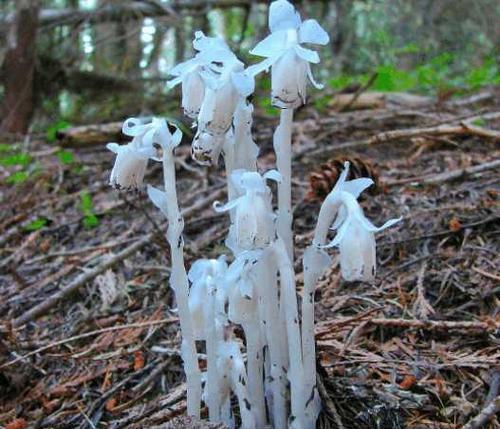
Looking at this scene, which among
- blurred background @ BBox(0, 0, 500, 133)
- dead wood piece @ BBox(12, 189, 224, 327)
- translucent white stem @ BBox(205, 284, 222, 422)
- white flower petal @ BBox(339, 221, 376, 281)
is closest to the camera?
white flower petal @ BBox(339, 221, 376, 281)

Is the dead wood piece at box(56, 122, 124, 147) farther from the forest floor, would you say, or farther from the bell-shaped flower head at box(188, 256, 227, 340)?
the bell-shaped flower head at box(188, 256, 227, 340)

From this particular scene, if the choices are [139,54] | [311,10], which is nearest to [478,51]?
[311,10]

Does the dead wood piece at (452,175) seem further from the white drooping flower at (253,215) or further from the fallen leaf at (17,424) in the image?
the fallen leaf at (17,424)

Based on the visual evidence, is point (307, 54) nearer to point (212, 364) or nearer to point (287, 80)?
point (287, 80)

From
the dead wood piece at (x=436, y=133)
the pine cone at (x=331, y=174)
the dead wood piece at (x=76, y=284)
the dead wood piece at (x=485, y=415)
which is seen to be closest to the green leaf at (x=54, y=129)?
the dead wood piece at (x=76, y=284)

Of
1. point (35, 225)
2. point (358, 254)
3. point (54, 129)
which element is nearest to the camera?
point (358, 254)

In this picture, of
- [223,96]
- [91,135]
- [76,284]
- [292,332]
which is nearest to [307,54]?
[223,96]

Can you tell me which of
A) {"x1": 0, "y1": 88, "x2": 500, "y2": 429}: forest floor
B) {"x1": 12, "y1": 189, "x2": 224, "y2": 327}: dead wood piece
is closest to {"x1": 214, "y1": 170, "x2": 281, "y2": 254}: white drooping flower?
{"x1": 0, "y1": 88, "x2": 500, "y2": 429}: forest floor

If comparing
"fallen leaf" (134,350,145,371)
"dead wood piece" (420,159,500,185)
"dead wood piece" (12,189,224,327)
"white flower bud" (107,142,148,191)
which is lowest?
"fallen leaf" (134,350,145,371)
